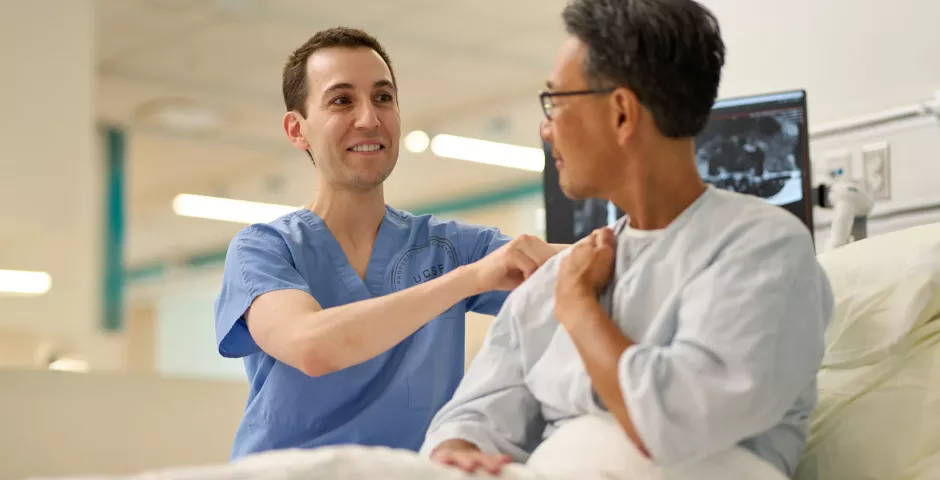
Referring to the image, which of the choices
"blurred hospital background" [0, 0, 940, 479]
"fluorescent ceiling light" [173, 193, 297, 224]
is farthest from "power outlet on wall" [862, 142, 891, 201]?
"fluorescent ceiling light" [173, 193, 297, 224]

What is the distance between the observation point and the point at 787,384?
126 cm

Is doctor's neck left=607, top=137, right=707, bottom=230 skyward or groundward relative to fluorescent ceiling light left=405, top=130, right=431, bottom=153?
groundward

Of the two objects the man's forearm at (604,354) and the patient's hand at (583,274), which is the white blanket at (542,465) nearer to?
the man's forearm at (604,354)

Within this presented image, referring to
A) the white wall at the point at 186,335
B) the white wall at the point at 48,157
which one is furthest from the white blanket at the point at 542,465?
the white wall at the point at 186,335

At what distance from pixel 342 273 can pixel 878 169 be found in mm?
1319

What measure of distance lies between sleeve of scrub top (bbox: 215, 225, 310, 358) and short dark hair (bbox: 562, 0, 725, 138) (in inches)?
27.8

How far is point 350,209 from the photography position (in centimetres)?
209

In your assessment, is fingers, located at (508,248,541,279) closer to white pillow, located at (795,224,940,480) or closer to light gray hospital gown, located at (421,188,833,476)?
light gray hospital gown, located at (421,188,833,476)

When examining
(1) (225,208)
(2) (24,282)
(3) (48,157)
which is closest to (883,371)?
(3) (48,157)

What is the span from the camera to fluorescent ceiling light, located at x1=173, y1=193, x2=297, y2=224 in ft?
34.2

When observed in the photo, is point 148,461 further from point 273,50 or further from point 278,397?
point 273,50

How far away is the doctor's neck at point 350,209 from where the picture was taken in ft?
6.86

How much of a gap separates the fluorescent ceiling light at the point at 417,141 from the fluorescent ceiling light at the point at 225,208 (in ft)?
5.78

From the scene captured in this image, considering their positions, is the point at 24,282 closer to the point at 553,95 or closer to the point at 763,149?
the point at 763,149
